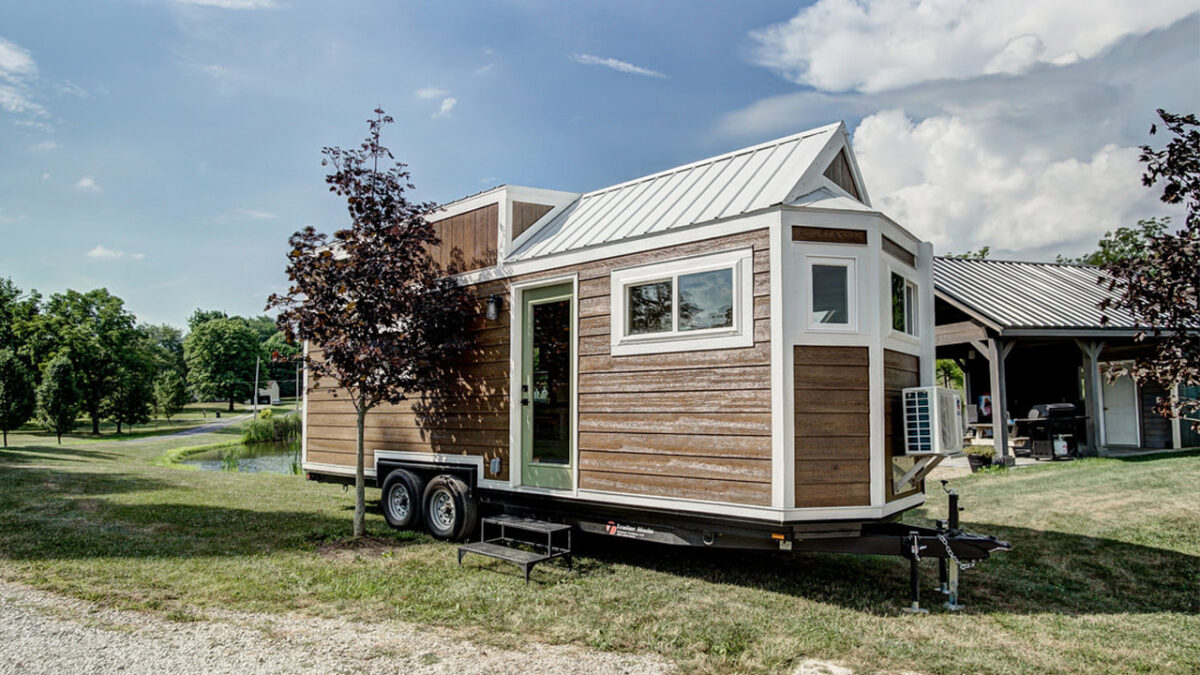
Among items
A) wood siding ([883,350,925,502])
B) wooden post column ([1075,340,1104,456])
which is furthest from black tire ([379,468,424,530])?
wooden post column ([1075,340,1104,456])

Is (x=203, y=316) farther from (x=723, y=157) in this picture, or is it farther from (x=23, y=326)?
(x=723, y=157)

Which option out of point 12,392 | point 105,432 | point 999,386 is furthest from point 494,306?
point 105,432

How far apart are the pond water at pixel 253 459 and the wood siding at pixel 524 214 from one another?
11361 millimetres

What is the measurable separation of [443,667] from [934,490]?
29.9 ft

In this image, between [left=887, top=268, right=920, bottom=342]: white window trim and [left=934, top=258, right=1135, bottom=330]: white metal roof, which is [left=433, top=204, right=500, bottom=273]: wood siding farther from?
[left=934, top=258, right=1135, bottom=330]: white metal roof

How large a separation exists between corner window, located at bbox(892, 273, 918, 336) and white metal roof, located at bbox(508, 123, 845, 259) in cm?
119

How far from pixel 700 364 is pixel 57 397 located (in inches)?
974

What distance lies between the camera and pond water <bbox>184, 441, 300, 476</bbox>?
60.6 ft

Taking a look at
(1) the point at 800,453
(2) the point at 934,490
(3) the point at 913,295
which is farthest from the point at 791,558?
(2) the point at 934,490

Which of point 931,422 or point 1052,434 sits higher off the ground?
point 931,422

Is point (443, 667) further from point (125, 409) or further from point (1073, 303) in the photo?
point (125, 409)

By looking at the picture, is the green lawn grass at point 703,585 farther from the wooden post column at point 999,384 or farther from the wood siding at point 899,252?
the wooden post column at point 999,384

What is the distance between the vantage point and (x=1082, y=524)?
7980 mm

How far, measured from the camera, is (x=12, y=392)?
19047mm
